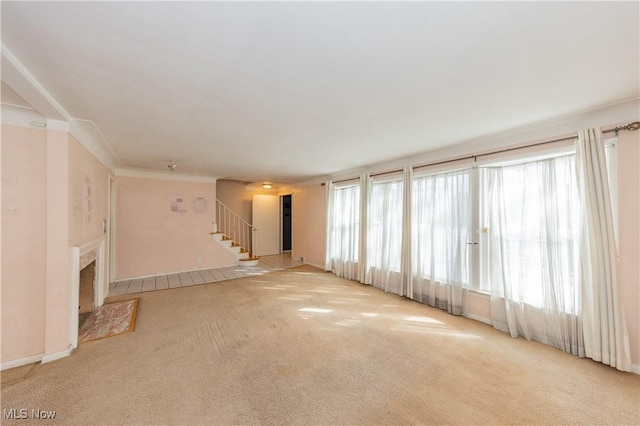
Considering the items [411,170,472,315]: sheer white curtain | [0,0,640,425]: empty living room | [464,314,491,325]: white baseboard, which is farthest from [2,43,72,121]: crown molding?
[464,314,491,325]: white baseboard

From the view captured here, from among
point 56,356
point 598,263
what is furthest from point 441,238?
point 56,356

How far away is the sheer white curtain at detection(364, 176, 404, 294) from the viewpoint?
4.18 meters

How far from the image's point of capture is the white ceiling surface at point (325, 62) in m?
1.16

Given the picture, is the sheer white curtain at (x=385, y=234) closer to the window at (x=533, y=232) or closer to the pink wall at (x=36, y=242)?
the window at (x=533, y=232)

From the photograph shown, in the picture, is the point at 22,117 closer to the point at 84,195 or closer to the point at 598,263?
the point at 84,195

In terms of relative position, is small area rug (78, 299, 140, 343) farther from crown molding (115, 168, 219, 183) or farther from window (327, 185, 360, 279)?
window (327, 185, 360, 279)

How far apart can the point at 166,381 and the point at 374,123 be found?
310 centimetres

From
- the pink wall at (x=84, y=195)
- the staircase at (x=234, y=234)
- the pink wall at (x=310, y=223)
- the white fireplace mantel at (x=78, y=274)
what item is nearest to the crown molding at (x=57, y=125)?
the pink wall at (x=84, y=195)

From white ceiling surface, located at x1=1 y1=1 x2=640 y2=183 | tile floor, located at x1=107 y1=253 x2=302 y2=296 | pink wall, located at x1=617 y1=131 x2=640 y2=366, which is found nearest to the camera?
white ceiling surface, located at x1=1 y1=1 x2=640 y2=183

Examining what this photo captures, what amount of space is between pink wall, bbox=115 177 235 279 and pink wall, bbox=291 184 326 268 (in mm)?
2092

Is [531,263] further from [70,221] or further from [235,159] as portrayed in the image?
[70,221]

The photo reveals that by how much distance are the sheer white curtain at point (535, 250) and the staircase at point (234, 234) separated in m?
5.41

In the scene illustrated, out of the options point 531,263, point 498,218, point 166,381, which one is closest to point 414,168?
point 498,218

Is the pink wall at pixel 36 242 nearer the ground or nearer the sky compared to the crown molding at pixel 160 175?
nearer the ground
